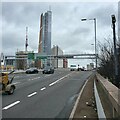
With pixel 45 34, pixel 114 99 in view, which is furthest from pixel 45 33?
pixel 114 99

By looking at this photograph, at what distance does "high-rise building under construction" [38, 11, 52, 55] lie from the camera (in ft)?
393

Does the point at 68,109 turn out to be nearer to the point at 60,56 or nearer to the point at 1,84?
the point at 1,84

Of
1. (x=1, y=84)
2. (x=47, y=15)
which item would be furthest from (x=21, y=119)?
(x=47, y=15)

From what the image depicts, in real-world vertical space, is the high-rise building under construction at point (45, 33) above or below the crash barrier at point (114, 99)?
above

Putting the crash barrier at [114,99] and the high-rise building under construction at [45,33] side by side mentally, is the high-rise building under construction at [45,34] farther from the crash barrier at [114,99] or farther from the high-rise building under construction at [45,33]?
the crash barrier at [114,99]

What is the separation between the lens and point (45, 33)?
12438cm

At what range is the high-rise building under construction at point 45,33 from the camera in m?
120

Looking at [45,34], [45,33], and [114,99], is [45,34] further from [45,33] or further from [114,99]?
[114,99]

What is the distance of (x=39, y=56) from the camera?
9975 cm

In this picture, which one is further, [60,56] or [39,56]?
[60,56]

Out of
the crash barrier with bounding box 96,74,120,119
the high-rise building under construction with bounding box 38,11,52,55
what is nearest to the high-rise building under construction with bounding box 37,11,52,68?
the high-rise building under construction with bounding box 38,11,52,55

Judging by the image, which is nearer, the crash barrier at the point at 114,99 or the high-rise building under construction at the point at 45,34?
the crash barrier at the point at 114,99

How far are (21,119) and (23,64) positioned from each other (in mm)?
102515

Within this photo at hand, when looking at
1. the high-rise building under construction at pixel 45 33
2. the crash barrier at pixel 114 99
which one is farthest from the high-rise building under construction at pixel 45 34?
the crash barrier at pixel 114 99
